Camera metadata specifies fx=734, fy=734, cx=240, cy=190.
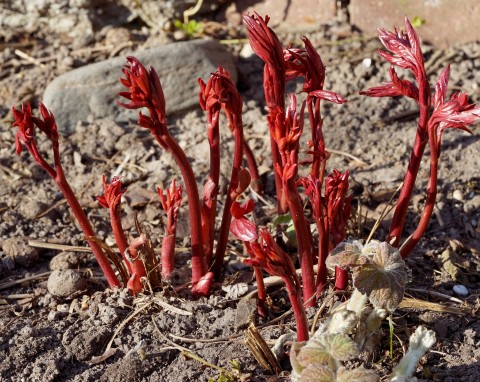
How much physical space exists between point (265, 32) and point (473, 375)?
4.34ft

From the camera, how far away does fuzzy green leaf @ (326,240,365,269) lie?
2.27 metres

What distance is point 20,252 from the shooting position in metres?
3.14

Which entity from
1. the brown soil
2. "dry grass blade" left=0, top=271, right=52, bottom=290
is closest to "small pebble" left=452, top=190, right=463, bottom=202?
the brown soil

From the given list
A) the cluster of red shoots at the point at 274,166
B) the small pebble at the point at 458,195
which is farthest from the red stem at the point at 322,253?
the small pebble at the point at 458,195

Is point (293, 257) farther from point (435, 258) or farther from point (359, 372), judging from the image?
point (359, 372)

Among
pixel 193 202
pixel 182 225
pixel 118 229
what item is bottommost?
pixel 182 225

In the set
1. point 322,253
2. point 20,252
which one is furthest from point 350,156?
point 20,252

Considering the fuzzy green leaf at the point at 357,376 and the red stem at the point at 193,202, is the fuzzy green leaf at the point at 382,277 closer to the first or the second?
the fuzzy green leaf at the point at 357,376

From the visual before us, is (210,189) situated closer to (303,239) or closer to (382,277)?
(303,239)

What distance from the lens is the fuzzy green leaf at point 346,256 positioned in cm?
227

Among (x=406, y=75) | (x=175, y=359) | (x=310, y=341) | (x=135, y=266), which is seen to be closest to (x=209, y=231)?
(x=135, y=266)

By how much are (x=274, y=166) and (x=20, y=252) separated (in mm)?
1317

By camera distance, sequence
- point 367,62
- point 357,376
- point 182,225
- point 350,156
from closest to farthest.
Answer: point 357,376
point 182,225
point 350,156
point 367,62

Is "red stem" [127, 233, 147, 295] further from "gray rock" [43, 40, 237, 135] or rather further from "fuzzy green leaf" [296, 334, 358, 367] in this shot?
"gray rock" [43, 40, 237, 135]
